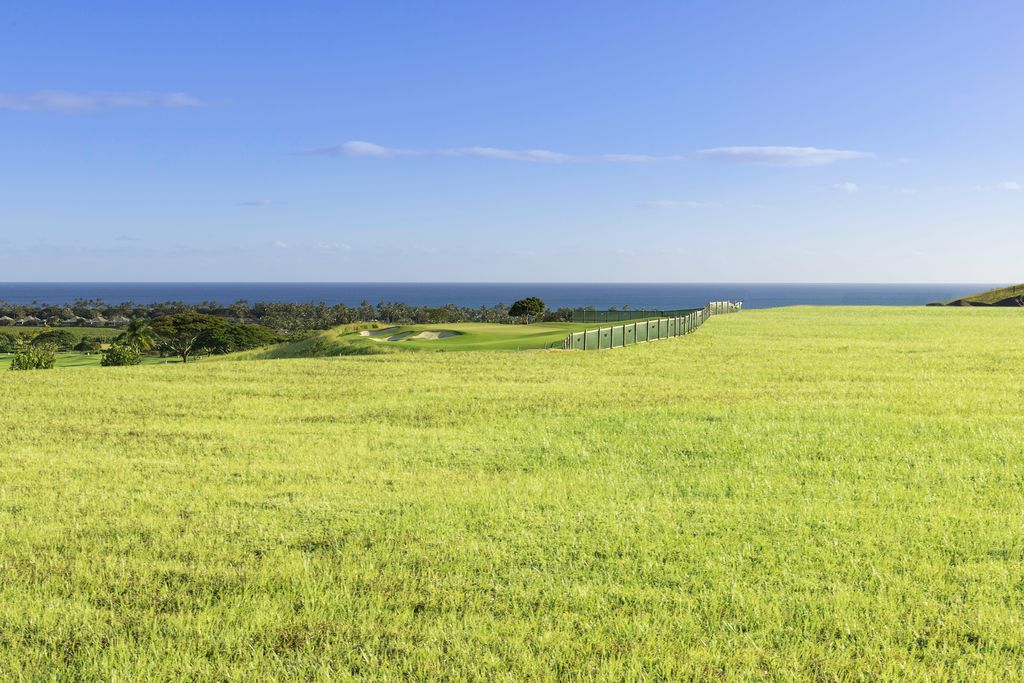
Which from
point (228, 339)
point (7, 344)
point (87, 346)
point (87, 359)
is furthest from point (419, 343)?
point (87, 346)

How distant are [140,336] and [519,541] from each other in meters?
81.5

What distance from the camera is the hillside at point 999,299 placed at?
8750 centimetres

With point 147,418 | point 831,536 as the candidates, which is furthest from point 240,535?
point 147,418

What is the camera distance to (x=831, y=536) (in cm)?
695

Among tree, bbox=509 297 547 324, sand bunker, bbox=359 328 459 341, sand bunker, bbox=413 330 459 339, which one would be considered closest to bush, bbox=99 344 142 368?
sand bunker, bbox=359 328 459 341

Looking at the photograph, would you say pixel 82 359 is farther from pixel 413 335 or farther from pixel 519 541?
pixel 519 541

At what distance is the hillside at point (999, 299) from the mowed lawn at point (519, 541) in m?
85.8

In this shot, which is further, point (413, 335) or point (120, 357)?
point (120, 357)

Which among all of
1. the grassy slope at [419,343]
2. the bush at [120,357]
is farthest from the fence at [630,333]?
the bush at [120,357]

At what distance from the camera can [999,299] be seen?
92.3m

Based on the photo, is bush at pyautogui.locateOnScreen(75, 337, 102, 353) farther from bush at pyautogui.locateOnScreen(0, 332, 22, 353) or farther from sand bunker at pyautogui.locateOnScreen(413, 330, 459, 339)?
sand bunker at pyautogui.locateOnScreen(413, 330, 459, 339)

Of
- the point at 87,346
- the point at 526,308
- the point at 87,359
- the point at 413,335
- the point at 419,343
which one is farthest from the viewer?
the point at 87,346

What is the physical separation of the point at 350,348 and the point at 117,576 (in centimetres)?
2912

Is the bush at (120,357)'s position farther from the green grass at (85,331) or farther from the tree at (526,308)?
the green grass at (85,331)
